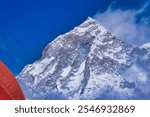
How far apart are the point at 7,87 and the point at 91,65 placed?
8052 cm

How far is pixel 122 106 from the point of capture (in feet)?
4.41

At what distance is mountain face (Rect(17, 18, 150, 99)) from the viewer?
75688 millimetres

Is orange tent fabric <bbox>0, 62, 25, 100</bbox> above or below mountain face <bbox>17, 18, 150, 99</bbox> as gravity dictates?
below

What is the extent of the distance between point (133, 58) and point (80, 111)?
265 feet

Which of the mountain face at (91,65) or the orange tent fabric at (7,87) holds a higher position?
the mountain face at (91,65)

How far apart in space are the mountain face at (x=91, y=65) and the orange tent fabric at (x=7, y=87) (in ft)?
233

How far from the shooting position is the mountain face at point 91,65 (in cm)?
7569

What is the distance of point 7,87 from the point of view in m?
1.49

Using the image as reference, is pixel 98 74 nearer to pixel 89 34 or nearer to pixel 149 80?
pixel 89 34

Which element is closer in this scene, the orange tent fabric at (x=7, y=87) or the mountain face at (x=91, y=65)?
the orange tent fabric at (x=7, y=87)

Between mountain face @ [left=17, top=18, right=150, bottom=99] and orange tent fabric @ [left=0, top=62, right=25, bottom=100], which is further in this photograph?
mountain face @ [left=17, top=18, right=150, bottom=99]

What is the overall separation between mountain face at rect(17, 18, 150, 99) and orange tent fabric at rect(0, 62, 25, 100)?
70.9m

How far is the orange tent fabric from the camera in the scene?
4.76ft

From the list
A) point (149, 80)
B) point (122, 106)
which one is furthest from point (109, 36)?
point (122, 106)
